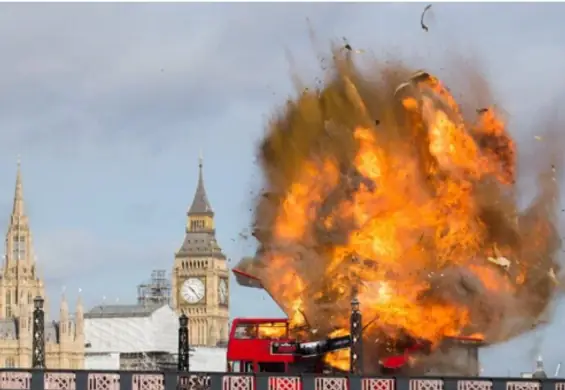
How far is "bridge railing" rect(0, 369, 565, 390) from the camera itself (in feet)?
127

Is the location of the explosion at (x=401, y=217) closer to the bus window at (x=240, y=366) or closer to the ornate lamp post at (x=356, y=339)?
the bus window at (x=240, y=366)

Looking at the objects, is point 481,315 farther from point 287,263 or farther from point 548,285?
point 287,263

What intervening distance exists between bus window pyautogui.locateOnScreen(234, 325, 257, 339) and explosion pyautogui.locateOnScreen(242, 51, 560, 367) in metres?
1.45

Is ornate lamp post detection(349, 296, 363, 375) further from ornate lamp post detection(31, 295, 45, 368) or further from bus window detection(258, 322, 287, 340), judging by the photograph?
ornate lamp post detection(31, 295, 45, 368)

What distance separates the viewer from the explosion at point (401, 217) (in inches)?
1911

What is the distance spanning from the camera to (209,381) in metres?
39.2

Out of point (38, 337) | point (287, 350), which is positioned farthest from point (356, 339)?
point (38, 337)

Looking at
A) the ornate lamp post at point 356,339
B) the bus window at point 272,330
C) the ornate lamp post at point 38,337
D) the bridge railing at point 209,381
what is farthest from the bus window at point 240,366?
the bridge railing at point 209,381

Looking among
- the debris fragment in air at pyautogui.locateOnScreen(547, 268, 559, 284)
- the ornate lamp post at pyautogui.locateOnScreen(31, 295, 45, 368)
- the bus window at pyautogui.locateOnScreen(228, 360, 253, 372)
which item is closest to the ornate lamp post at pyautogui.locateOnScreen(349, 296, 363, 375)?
the bus window at pyautogui.locateOnScreen(228, 360, 253, 372)

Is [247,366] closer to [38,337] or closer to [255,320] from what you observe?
[255,320]

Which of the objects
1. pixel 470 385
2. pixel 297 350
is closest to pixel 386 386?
pixel 470 385

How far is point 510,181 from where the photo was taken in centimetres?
5050

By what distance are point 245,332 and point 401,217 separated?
7053 mm

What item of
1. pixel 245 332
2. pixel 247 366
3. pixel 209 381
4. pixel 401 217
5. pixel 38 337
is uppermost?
pixel 401 217
